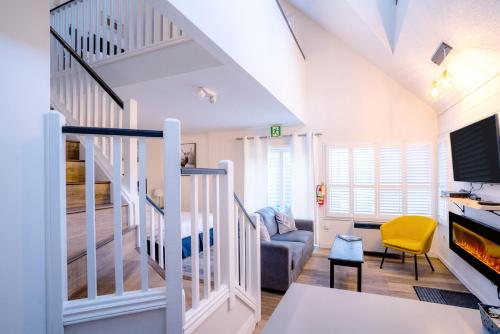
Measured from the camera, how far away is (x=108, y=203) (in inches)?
88.0

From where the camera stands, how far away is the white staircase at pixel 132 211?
1.16m

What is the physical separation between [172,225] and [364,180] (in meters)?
3.99

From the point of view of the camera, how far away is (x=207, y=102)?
3.23 metres

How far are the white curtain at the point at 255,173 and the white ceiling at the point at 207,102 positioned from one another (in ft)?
1.34

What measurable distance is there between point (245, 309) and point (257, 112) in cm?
261

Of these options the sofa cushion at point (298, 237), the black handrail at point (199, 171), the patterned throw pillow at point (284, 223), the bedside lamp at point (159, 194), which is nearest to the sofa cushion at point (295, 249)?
the sofa cushion at point (298, 237)

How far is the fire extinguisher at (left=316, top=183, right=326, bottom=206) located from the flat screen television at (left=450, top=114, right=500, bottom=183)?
6.38 feet

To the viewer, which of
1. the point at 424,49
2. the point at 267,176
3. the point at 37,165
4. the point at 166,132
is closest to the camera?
the point at 37,165

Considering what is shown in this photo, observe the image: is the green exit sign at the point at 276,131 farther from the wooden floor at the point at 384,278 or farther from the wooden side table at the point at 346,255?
the wooden floor at the point at 384,278

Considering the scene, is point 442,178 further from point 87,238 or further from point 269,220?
point 87,238

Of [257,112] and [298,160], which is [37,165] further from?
[298,160]

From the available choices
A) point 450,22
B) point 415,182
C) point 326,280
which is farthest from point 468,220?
point 450,22

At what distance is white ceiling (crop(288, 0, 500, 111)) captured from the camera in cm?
190

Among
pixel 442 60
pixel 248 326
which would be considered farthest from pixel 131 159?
pixel 442 60
